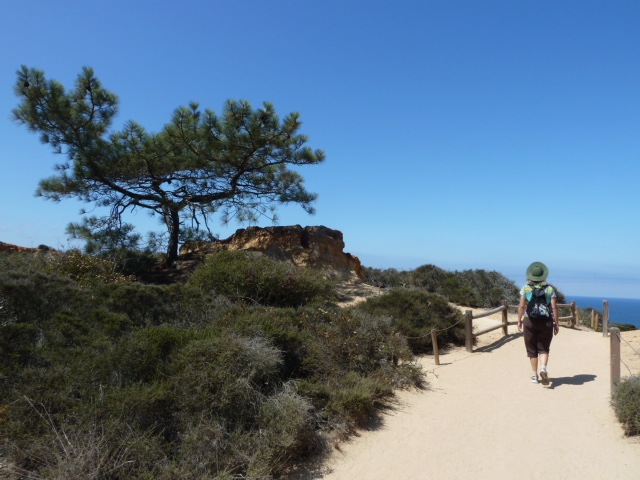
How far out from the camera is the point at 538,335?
26.2 feet

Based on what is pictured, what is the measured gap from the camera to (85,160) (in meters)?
15.8

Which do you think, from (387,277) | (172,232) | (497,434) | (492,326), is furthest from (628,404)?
(387,277)

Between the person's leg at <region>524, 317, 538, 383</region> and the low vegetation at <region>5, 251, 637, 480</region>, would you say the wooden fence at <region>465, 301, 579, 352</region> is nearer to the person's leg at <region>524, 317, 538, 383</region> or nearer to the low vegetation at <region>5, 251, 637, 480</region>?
the person's leg at <region>524, 317, 538, 383</region>

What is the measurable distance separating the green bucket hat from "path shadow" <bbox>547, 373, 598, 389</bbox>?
1.78m

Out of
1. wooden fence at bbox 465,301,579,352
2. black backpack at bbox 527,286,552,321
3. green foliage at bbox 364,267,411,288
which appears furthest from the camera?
green foliage at bbox 364,267,411,288

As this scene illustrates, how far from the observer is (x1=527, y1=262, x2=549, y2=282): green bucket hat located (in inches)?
324

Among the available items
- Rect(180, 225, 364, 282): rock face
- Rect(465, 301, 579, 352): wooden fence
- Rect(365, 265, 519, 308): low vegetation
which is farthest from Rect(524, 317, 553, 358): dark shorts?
Rect(365, 265, 519, 308): low vegetation

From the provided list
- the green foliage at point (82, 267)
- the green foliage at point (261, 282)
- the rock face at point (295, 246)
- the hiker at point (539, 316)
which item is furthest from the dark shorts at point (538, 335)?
the rock face at point (295, 246)

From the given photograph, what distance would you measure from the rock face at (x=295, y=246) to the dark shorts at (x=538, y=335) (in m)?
10.4

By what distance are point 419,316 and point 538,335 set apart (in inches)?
169

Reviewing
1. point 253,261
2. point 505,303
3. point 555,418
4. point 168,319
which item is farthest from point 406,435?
point 505,303

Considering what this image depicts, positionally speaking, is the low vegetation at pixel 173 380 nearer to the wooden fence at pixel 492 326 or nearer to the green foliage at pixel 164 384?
the green foliage at pixel 164 384

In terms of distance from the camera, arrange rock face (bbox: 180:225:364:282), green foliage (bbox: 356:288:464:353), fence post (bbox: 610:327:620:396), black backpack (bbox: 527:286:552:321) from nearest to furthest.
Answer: fence post (bbox: 610:327:620:396)
black backpack (bbox: 527:286:552:321)
green foliage (bbox: 356:288:464:353)
rock face (bbox: 180:225:364:282)

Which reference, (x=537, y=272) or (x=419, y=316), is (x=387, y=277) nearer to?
(x=419, y=316)
